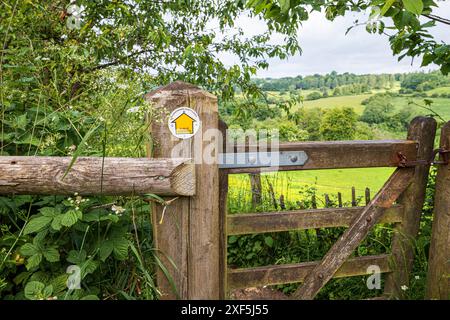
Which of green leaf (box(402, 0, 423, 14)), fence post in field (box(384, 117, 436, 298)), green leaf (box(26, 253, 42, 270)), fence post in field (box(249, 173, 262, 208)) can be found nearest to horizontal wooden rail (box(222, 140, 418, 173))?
fence post in field (box(384, 117, 436, 298))

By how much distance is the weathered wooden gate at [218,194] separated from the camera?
2.08m

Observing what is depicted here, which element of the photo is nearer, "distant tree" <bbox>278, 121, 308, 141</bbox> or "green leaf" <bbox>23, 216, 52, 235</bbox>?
"green leaf" <bbox>23, 216, 52, 235</bbox>

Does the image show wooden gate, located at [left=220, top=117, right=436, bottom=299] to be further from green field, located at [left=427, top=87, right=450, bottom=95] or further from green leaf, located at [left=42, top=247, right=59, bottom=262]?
green field, located at [left=427, top=87, right=450, bottom=95]

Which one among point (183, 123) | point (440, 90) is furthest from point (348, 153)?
point (440, 90)

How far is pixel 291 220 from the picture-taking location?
273cm

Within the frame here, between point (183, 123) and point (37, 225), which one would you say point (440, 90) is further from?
point (37, 225)

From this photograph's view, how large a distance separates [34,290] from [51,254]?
0.62 ft

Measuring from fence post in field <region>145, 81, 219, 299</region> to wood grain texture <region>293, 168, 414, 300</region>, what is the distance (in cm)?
80

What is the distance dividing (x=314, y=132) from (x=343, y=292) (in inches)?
304

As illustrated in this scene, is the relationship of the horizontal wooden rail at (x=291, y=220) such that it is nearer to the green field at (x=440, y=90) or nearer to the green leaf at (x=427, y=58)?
the green leaf at (x=427, y=58)

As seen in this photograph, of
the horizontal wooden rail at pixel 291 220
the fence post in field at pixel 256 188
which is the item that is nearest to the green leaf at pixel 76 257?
the horizontal wooden rail at pixel 291 220

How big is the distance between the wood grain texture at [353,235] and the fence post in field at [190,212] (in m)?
0.80

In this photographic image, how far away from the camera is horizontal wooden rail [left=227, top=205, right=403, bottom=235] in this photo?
2607 millimetres
